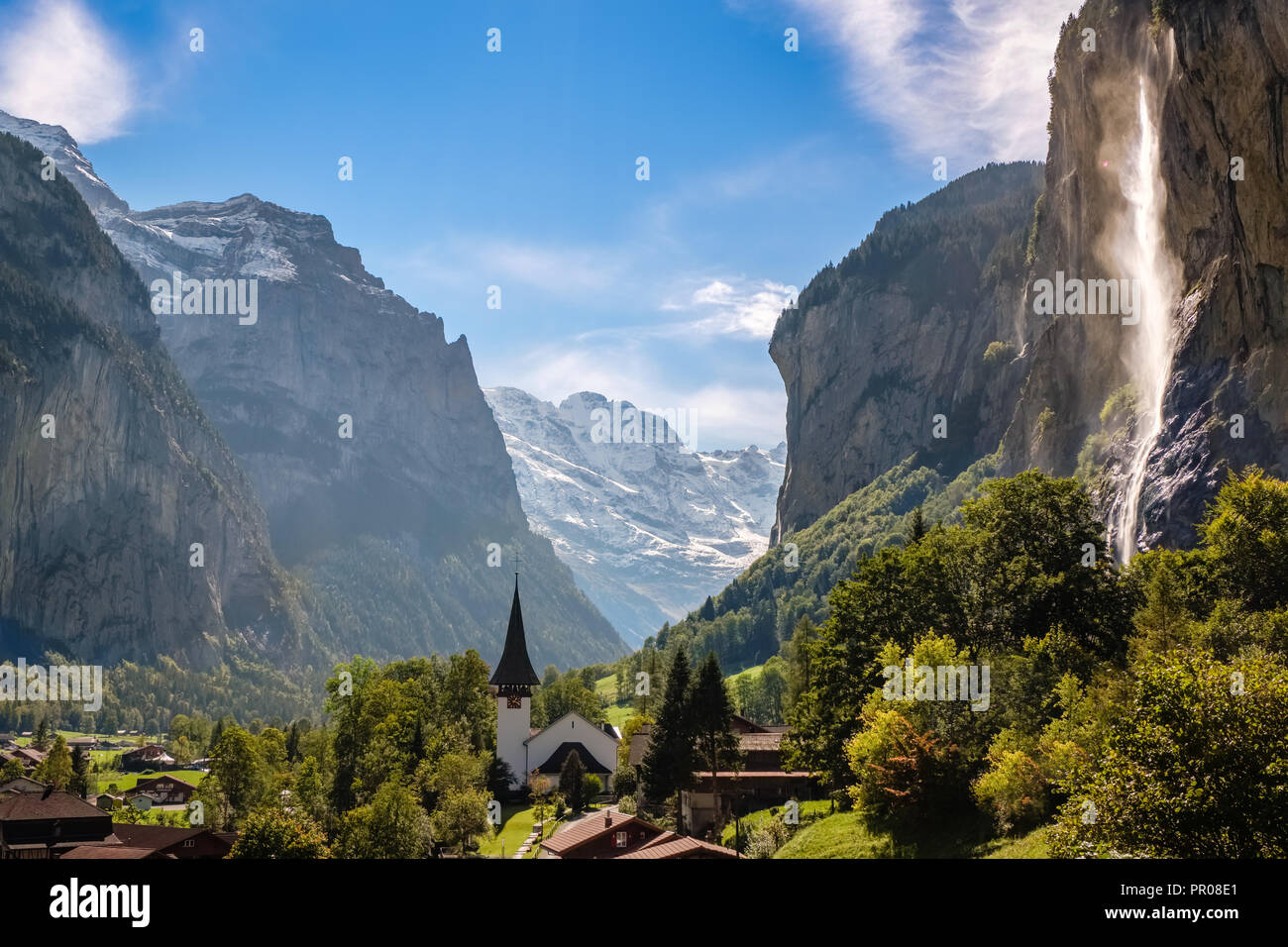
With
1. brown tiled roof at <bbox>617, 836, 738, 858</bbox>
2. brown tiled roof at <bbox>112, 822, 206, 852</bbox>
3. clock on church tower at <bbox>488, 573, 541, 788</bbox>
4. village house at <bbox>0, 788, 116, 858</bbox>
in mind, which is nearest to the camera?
brown tiled roof at <bbox>617, 836, 738, 858</bbox>

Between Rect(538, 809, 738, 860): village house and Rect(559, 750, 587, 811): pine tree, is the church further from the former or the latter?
Rect(538, 809, 738, 860): village house

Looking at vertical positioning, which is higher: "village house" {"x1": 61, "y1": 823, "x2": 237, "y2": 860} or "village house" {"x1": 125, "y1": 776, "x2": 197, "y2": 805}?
"village house" {"x1": 61, "y1": 823, "x2": 237, "y2": 860}

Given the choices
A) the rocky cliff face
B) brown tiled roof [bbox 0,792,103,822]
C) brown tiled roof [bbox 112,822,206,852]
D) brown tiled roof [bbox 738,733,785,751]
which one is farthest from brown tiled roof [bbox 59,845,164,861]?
the rocky cliff face

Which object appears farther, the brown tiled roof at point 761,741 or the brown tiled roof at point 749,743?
the brown tiled roof at point 761,741

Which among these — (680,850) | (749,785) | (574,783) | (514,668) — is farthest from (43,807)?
(680,850)

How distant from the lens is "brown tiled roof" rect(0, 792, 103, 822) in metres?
81.5

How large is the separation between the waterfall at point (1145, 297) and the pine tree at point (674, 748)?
37.9 metres

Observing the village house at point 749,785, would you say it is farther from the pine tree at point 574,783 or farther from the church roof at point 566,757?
the church roof at point 566,757

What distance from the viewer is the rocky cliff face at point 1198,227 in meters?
74.1

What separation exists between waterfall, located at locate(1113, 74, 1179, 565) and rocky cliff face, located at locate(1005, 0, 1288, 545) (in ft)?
5.30

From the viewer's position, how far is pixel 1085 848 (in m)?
26.0

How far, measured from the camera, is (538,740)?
113m

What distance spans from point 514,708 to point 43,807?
44.1 meters

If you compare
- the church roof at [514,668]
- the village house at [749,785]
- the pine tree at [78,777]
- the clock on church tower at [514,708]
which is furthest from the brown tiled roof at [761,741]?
the pine tree at [78,777]
